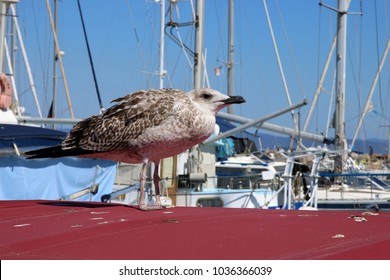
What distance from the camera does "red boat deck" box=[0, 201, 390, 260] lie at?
2986 millimetres

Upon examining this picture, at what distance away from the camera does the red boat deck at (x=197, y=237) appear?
2.99 metres

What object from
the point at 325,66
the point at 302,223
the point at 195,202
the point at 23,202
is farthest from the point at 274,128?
the point at 302,223

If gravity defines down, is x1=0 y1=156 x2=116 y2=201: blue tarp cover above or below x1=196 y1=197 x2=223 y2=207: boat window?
above

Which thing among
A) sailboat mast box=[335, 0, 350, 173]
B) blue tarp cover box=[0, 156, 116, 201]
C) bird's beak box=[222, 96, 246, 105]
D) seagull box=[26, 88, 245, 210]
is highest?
sailboat mast box=[335, 0, 350, 173]

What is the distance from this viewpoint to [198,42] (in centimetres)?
2170

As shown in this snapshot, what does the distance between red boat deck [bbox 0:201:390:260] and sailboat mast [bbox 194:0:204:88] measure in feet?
53.7

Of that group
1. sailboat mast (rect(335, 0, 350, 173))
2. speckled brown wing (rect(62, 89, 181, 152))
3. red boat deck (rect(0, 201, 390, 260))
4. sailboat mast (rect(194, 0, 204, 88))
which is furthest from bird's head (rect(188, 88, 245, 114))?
sailboat mast (rect(335, 0, 350, 173))

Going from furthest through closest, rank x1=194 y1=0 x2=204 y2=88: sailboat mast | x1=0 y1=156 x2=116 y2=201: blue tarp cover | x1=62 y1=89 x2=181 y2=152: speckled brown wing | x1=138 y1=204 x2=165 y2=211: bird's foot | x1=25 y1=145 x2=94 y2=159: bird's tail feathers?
1. x1=194 y1=0 x2=204 y2=88: sailboat mast
2. x1=0 y1=156 x2=116 y2=201: blue tarp cover
3. x1=25 y1=145 x2=94 y2=159: bird's tail feathers
4. x1=62 y1=89 x2=181 y2=152: speckled brown wing
5. x1=138 y1=204 x2=165 y2=211: bird's foot

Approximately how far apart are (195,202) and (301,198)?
3.05 metres

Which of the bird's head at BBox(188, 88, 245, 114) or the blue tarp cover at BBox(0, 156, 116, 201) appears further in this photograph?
the blue tarp cover at BBox(0, 156, 116, 201)

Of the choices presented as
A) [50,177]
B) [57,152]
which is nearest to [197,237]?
[57,152]

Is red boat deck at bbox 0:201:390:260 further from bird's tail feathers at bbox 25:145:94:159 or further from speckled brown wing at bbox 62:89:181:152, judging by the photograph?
Result: bird's tail feathers at bbox 25:145:94:159

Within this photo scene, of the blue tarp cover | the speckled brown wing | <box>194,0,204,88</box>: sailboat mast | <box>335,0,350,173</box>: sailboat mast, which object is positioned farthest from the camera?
<box>335,0,350,173</box>: sailboat mast

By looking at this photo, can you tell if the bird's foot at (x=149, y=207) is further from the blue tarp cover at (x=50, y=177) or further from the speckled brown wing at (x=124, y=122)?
the blue tarp cover at (x=50, y=177)
